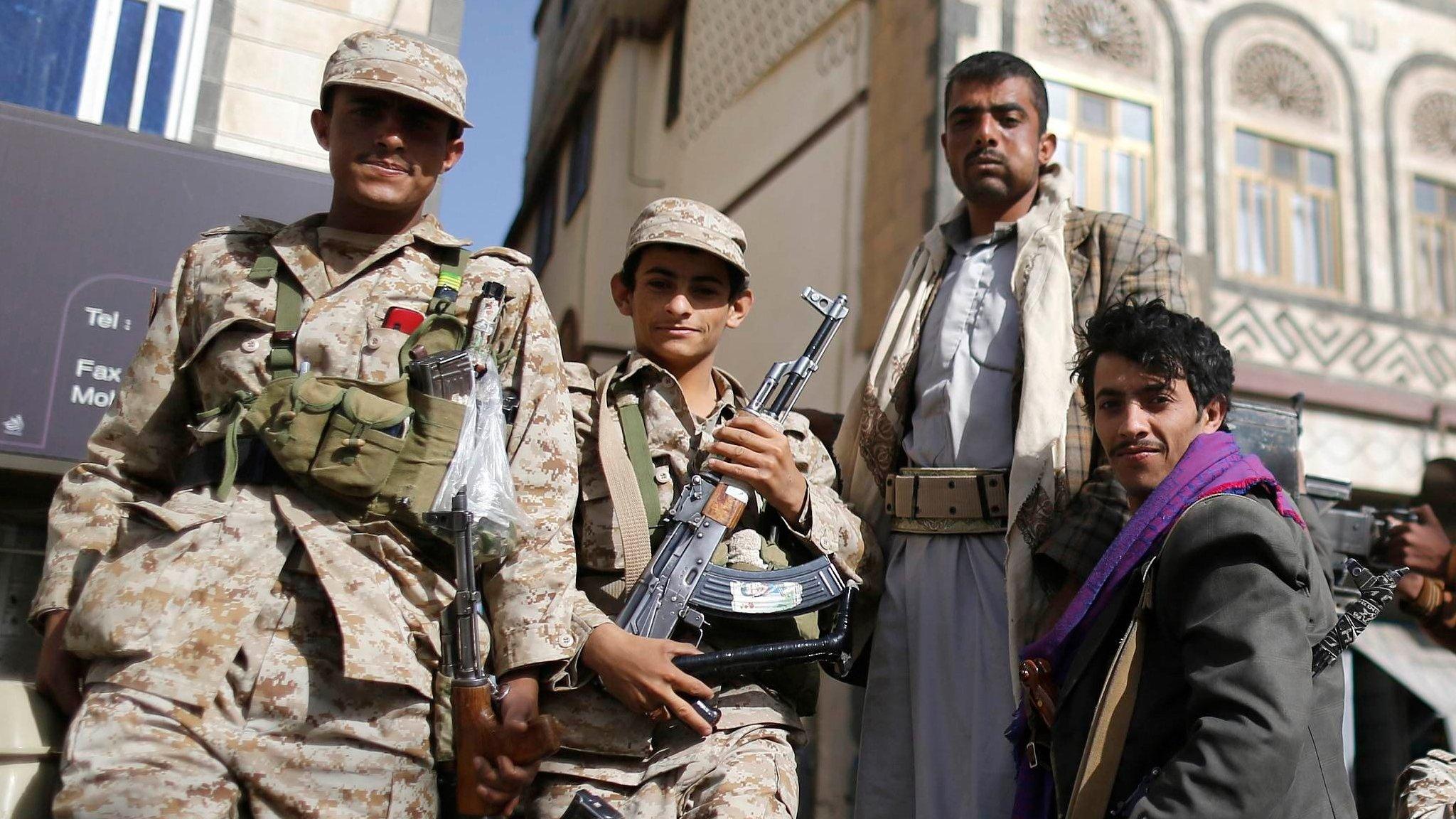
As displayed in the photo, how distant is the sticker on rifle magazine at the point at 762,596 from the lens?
2584mm

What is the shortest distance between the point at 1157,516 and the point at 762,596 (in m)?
0.81

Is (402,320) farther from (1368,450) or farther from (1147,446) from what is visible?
(1368,450)

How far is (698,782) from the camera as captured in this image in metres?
2.36

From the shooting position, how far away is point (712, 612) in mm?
2592

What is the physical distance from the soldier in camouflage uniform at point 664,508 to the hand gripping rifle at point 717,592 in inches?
1.9

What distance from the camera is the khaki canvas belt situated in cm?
305

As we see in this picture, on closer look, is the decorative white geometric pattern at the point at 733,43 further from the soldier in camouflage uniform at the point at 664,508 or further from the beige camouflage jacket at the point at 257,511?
the beige camouflage jacket at the point at 257,511

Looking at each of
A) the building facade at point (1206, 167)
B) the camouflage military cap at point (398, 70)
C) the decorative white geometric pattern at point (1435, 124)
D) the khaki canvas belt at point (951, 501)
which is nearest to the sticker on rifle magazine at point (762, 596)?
the khaki canvas belt at point (951, 501)

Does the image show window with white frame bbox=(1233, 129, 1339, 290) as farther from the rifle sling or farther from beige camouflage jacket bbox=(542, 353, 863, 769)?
the rifle sling

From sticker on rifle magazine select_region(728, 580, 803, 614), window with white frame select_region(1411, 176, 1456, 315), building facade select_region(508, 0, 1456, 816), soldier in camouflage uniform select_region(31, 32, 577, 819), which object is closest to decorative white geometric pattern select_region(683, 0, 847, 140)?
→ building facade select_region(508, 0, 1456, 816)

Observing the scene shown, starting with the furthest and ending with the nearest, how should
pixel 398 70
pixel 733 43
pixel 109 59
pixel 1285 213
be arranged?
pixel 733 43 < pixel 1285 213 < pixel 109 59 < pixel 398 70

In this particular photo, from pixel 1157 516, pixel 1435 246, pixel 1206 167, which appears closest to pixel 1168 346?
pixel 1157 516

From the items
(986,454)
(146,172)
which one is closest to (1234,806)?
(986,454)

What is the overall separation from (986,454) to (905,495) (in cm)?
23
